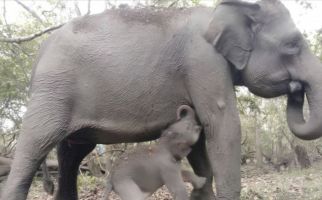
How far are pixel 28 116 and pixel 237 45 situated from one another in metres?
1.49

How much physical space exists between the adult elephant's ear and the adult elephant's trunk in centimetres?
40

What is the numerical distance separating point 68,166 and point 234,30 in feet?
5.55

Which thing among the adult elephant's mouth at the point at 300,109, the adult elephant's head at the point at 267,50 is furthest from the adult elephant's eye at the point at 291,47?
the adult elephant's mouth at the point at 300,109

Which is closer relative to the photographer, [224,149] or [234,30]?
[224,149]

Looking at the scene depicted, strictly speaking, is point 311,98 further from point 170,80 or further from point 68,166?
point 68,166

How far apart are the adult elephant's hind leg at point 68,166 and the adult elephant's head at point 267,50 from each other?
142 cm

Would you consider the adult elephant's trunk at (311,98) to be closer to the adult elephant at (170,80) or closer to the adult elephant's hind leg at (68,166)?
the adult elephant at (170,80)

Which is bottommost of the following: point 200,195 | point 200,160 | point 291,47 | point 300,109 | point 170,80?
point 200,195

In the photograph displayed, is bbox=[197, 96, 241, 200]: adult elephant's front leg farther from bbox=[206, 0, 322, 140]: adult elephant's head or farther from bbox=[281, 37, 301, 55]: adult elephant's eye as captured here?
bbox=[281, 37, 301, 55]: adult elephant's eye

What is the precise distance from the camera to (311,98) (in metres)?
3.10

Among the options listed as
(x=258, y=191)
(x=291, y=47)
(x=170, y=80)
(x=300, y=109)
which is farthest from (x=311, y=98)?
(x=258, y=191)

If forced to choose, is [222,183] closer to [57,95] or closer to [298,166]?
[57,95]

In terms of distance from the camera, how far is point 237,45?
3.20 meters

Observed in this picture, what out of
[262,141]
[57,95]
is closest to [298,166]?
[262,141]
